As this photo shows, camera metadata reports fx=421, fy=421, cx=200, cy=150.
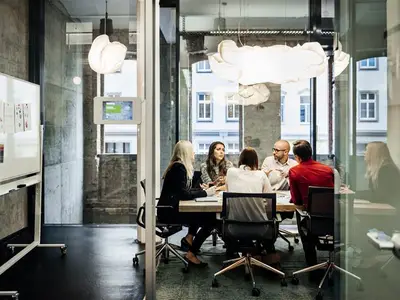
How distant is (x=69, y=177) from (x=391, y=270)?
507cm

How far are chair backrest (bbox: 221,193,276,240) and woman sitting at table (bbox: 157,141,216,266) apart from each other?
60cm

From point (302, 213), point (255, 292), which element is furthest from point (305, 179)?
point (255, 292)

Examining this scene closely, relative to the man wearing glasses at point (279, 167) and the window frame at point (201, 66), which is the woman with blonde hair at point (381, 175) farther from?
the window frame at point (201, 66)

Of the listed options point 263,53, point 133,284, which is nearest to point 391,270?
point 133,284

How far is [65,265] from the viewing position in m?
4.30

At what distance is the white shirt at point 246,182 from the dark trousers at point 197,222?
508mm

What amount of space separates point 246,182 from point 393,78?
8.46ft

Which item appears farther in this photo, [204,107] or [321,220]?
[204,107]

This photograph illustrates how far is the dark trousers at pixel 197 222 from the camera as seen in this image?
4.27 m

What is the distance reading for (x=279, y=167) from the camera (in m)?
5.58

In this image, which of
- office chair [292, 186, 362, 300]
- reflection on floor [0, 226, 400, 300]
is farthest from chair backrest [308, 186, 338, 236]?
reflection on floor [0, 226, 400, 300]

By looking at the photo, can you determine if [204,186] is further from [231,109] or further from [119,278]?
[231,109]

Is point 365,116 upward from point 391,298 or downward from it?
upward

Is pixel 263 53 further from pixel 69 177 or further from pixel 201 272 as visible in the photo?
pixel 69 177
